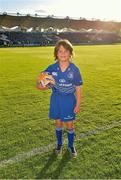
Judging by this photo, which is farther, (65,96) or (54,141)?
(54,141)

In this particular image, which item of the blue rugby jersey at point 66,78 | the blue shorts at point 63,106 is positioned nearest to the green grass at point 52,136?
the blue shorts at point 63,106

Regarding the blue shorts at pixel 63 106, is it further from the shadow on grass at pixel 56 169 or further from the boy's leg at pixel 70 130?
the shadow on grass at pixel 56 169

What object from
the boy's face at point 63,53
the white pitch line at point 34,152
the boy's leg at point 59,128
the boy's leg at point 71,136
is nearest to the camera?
the boy's face at point 63,53

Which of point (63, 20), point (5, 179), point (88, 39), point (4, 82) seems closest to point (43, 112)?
point (5, 179)

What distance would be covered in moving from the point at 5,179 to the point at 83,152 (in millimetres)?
1482

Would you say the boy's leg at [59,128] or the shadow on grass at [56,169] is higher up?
the boy's leg at [59,128]

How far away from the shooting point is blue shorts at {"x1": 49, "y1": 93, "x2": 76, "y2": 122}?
5.24 meters

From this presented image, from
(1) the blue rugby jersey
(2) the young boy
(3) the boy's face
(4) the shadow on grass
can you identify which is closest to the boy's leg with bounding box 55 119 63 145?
(2) the young boy

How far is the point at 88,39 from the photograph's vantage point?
119062mm

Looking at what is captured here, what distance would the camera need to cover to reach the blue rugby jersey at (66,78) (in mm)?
5133

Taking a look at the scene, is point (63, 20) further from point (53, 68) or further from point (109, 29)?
point (53, 68)

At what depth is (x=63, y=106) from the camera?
5238mm

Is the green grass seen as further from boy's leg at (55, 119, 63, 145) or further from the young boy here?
the young boy

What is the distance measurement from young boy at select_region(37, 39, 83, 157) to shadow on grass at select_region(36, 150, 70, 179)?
0.16m
